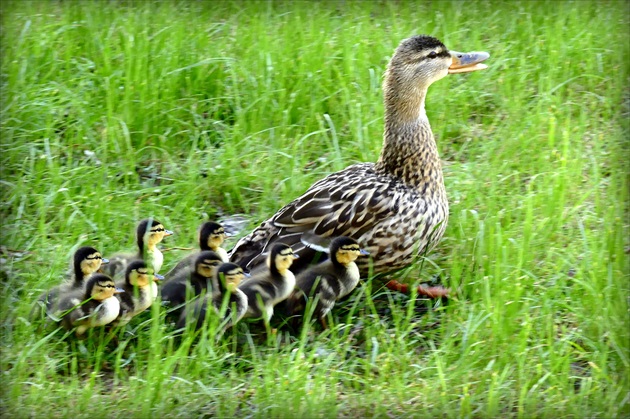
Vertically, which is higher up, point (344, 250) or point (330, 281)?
point (344, 250)

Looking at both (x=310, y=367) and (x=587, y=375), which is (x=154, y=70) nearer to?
(x=310, y=367)

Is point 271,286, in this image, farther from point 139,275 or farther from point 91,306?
point 91,306

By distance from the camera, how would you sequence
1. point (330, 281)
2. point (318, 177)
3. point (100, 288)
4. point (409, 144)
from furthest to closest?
point (318, 177) → point (409, 144) → point (330, 281) → point (100, 288)

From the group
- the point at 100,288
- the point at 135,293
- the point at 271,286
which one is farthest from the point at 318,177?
the point at 100,288

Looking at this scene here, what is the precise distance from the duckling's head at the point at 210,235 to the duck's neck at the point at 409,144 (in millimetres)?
818

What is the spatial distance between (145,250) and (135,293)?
365mm

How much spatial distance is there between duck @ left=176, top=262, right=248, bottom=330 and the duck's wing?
0.31 m

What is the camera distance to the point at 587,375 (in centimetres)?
381

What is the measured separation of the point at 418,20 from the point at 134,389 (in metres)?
3.29

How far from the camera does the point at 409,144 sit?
4473 mm

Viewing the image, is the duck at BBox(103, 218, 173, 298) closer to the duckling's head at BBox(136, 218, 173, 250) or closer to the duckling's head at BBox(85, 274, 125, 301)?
the duckling's head at BBox(136, 218, 173, 250)

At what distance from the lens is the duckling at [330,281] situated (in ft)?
13.1

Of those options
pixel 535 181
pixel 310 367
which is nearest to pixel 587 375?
pixel 310 367

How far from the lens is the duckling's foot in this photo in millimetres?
4234
